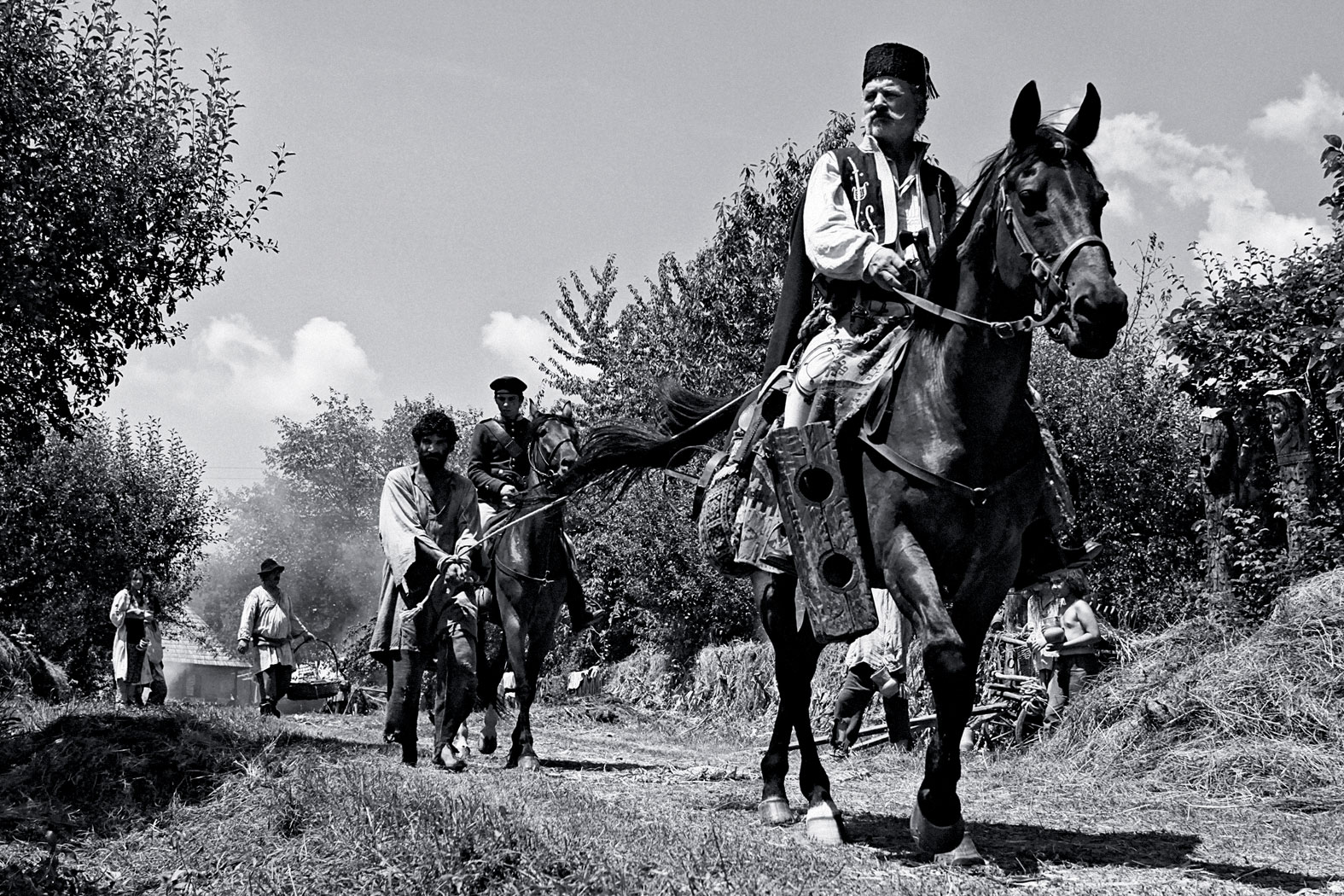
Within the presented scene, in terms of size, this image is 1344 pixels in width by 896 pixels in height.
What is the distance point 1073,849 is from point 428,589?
15.2ft

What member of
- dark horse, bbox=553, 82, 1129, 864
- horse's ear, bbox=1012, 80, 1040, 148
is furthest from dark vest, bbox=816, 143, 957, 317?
horse's ear, bbox=1012, 80, 1040, 148

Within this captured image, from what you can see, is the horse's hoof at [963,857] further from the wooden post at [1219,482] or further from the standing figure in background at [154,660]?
the standing figure in background at [154,660]

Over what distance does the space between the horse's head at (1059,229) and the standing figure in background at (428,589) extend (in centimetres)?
461

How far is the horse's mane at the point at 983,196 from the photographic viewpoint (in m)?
4.73

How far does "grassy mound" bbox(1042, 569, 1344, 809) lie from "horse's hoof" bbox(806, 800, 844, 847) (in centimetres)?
288

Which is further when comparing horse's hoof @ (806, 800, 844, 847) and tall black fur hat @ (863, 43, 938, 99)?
tall black fur hat @ (863, 43, 938, 99)

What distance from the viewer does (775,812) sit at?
603 centimetres

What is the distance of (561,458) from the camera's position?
32.2 feet

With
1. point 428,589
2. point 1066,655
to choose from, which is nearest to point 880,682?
point 1066,655

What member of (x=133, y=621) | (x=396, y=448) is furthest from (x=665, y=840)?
(x=396, y=448)

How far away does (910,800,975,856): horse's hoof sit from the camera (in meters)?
4.76

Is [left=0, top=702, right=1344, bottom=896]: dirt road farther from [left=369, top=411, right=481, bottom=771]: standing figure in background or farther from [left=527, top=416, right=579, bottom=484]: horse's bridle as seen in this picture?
[left=527, top=416, right=579, bottom=484]: horse's bridle

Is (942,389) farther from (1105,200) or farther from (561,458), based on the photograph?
(561,458)

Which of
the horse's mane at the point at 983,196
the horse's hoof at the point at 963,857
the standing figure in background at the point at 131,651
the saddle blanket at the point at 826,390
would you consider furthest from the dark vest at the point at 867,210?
the standing figure in background at the point at 131,651
